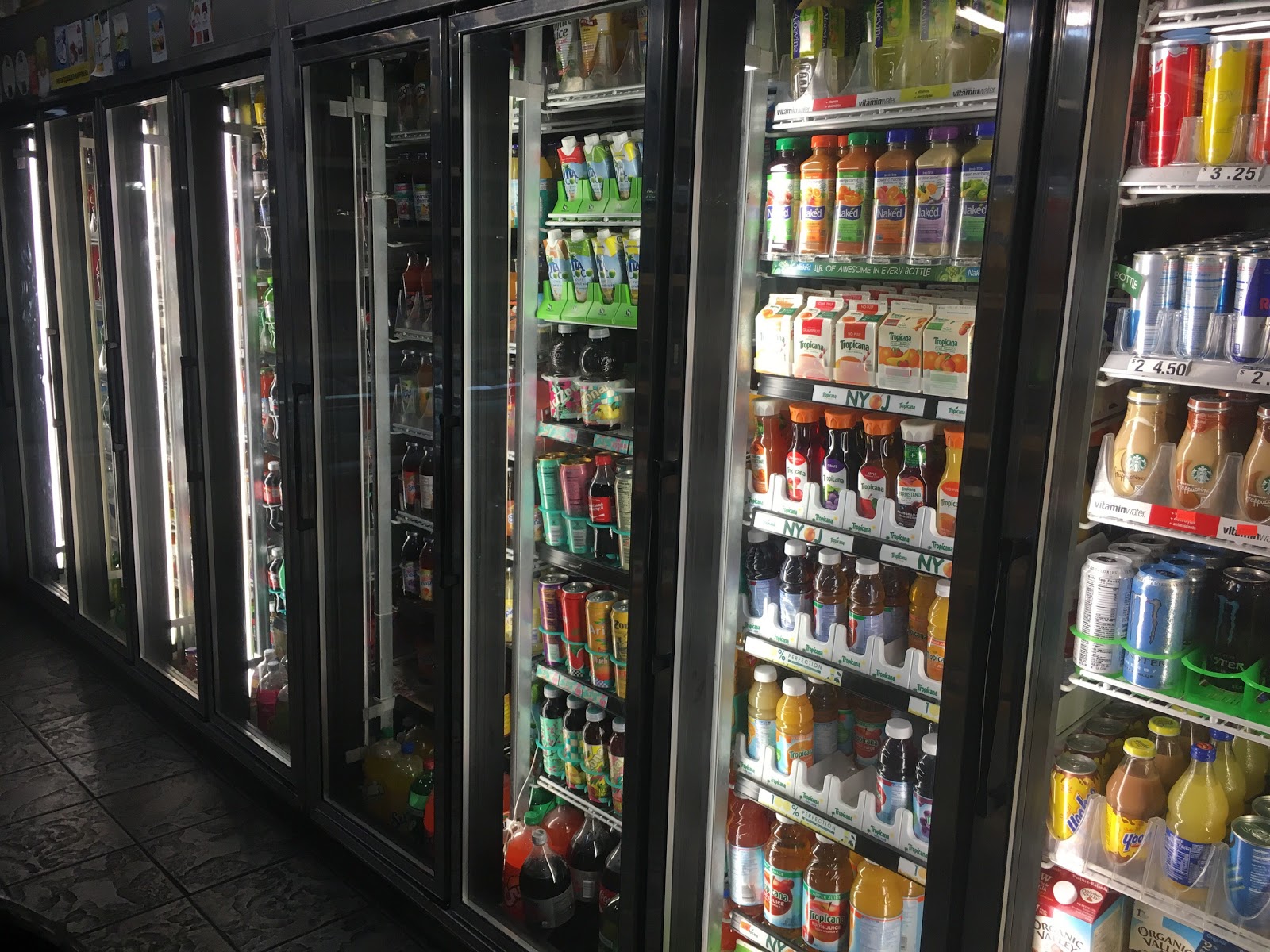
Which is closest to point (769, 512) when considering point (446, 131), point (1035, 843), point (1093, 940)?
point (1035, 843)

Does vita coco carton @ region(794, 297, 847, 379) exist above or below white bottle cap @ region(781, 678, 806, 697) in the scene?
above

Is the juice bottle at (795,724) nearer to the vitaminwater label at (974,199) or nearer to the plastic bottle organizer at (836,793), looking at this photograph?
the plastic bottle organizer at (836,793)

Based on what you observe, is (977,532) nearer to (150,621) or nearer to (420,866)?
(420,866)

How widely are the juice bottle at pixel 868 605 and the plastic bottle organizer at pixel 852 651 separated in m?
0.02

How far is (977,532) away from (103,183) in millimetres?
3625

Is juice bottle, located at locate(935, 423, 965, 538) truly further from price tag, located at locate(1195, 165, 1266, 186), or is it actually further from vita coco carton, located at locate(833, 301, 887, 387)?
price tag, located at locate(1195, 165, 1266, 186)

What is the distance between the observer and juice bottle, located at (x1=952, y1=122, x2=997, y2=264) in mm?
1938

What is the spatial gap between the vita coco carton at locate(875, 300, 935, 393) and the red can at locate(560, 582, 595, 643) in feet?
3.44

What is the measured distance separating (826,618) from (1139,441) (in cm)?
74

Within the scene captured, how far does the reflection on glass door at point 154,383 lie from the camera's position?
159 inches

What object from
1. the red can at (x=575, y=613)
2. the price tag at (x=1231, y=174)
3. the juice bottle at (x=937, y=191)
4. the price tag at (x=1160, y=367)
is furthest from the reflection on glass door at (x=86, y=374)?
the price tag at (x=1231, y=174)

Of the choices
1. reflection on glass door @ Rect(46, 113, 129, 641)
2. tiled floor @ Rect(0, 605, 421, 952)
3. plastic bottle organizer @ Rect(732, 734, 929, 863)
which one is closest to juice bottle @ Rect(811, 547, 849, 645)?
plastic bottle organizer @ Rect(732, 734, 929, 863)

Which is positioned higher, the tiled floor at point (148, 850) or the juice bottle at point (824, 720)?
the juice bottle at point (824, 720)

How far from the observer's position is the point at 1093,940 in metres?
1.98
